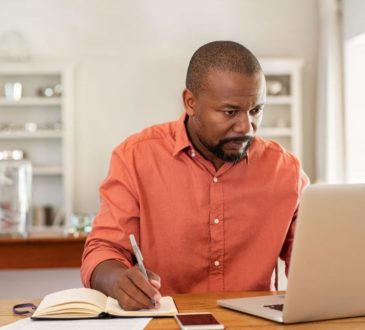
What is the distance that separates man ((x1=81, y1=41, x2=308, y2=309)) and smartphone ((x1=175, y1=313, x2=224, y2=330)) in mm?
431

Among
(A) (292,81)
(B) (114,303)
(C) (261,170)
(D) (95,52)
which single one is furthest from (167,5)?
(B) (114,303)

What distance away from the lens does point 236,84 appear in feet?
6.09

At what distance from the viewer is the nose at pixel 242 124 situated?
1.83 m

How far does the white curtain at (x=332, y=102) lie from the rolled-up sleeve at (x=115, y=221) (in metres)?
4.05

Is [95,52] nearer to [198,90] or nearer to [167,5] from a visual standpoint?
[167,5]

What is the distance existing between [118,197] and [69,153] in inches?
168

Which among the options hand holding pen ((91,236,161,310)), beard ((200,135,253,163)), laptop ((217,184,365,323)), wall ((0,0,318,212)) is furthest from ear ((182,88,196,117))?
wall ((0,0,318,212))

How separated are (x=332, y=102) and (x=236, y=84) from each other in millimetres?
4254

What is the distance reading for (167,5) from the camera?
642 centimetres

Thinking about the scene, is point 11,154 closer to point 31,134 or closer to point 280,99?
point 31,134

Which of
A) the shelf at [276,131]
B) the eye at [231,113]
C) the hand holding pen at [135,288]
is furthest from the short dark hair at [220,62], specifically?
the shelf at [276,131]

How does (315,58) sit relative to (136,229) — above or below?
above

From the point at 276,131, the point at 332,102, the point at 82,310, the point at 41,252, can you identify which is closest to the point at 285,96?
the point at 276,131

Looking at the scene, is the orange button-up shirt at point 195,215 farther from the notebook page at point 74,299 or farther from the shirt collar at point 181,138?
the notebook page at point 74,299
